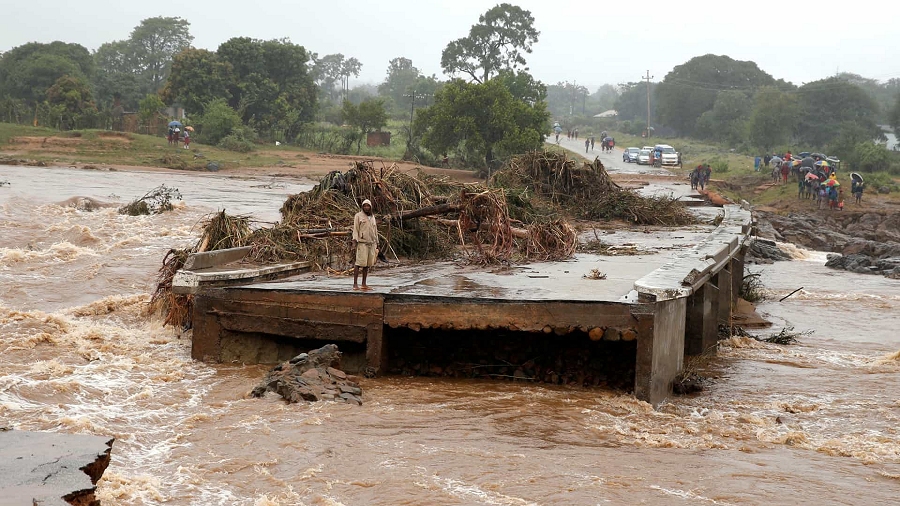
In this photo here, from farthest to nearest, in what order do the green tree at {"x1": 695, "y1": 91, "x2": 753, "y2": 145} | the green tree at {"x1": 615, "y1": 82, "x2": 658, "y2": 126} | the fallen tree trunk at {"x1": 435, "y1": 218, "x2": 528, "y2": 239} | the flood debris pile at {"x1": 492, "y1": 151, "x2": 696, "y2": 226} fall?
the green tree at {"x1": 615, "y1": 82, "x2": 658, "y2": 126} < the green tree at {"x1": 695, "y1": 91, "x2": 753, "y2": 145} < the flood debris pile at {"x1": 492, "y1": 151, "x2": 696, "y2": 226} < the fallen tree trunk at {"x1": 435, "y1": 218, "x2": 528, "y2": 239}

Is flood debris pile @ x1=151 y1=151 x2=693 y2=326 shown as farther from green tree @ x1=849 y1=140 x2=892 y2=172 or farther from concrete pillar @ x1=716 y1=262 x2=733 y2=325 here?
green tree @ x1=849 y1=140 x2=892 y2=172

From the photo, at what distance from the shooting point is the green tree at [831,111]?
60.8 meters

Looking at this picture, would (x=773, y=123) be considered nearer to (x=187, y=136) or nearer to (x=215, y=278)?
(x=187, y=136)

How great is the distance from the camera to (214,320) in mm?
9766

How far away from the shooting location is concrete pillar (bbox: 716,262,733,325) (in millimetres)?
13508

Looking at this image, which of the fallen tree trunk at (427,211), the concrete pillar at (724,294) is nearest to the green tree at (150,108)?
the fallen tree trunk at (427,211)

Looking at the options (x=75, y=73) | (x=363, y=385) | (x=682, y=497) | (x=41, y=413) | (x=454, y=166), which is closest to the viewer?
(x=682, y=497)

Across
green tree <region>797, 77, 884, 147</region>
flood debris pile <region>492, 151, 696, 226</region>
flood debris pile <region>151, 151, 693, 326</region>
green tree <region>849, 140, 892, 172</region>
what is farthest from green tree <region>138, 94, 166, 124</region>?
green tree <region>797, 77, 884, 147</region>

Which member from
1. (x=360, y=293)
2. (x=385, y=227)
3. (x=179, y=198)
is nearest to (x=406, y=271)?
(x=385, y=227)

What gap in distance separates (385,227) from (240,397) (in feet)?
15.0

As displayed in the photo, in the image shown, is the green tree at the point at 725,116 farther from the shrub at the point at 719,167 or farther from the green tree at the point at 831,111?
the shrub at the point at 719,167

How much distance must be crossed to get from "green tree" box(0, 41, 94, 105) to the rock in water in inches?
1974

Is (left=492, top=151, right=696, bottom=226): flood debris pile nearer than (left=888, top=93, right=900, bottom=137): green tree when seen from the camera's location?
Yes

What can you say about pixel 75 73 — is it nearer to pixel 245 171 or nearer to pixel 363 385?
pixel 245 171
